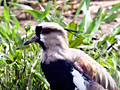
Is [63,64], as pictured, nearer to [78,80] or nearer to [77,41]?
[78,80]

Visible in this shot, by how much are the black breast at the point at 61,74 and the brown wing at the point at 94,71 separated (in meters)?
0.13

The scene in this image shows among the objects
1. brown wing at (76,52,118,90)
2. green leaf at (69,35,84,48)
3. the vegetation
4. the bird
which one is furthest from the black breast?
green leaf at (69,35,84,48)

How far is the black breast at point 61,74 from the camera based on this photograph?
9.08 ft

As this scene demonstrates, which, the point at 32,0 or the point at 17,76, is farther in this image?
the point at 32,0

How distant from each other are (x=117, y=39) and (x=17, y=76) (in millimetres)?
1351

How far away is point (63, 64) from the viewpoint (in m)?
2.78

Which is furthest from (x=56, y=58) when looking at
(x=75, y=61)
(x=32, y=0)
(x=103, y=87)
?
(x=32, y=0)

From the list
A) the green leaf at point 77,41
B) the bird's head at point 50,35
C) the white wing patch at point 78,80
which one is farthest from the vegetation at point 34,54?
the white wing patch at point 78,80

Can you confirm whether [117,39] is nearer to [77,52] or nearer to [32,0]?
[77,52]

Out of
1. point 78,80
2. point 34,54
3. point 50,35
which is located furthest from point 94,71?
point 34,54

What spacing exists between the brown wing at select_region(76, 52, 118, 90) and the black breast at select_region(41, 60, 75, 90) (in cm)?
13

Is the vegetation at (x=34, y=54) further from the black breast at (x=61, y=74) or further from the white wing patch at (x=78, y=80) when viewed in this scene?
the white wing patch at (x=78, y=80)

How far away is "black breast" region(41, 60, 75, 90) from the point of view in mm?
2768

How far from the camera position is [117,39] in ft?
12.4
